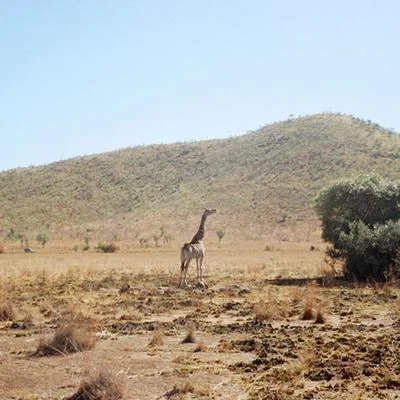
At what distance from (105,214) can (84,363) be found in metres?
83.4

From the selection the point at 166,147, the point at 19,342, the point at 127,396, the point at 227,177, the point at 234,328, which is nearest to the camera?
the point at 127,396

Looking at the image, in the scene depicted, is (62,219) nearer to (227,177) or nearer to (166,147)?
(227,177)

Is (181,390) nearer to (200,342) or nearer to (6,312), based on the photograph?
(200,342)

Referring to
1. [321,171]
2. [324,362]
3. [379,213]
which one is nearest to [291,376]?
[324,362]

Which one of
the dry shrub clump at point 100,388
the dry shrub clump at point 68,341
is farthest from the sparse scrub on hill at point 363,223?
the dry shrub clump at point 100,388

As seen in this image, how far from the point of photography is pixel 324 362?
11281mm

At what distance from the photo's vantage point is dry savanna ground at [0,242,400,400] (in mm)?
9953

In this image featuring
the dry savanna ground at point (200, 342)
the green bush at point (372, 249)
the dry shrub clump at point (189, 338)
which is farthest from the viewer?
the green bush at point (372, 249)

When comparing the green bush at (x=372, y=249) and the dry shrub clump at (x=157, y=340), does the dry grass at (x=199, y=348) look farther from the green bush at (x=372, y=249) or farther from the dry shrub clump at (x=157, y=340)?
the green bush at (x=372, y=249)

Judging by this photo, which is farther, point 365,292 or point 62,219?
point 62,219

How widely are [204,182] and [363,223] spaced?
75.3 meters

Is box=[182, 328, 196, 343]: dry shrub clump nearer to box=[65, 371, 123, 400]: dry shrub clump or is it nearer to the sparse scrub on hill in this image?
box=[65, 371, 123, 400]: dry shrub clump

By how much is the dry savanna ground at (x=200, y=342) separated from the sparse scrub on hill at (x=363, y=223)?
1.71m

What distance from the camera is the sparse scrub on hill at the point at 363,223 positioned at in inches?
983
